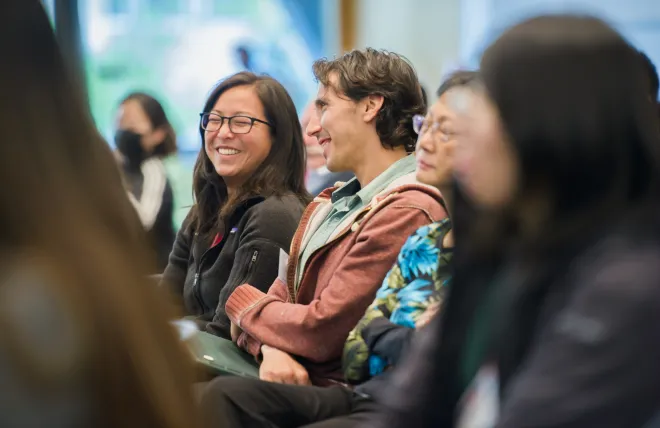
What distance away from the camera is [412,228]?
2.24 meters

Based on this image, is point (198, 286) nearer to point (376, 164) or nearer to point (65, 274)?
point (376, 164)

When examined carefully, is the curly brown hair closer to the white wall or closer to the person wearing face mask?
the person wearing face mask

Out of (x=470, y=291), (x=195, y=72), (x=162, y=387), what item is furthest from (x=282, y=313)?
(x=195, y=72)

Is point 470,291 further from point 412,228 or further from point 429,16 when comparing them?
point 429,16

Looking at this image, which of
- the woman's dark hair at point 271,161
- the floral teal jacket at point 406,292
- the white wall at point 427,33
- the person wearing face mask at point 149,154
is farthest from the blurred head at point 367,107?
the white wall at point 427,33

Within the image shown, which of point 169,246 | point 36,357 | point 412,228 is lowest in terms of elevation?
point 169,246

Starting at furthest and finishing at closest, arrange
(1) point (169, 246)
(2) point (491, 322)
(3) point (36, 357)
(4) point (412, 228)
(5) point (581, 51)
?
(1) point (169, 246)
(4) point (412, 228)
(2) point (491, 322)
(5) point (581, 51)
(3) point (36, 357)

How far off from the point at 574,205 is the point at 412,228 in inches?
37.0

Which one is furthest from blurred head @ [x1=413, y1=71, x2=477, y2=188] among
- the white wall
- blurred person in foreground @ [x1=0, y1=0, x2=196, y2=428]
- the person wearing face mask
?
Result: the white wall

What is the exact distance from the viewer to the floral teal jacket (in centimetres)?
200

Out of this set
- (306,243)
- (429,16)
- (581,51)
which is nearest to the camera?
(581,51)

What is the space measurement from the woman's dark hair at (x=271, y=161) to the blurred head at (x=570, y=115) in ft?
5.45

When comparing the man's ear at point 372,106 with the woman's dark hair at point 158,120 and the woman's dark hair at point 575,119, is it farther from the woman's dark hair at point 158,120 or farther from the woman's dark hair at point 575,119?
the woman's dark hair at point 158,120

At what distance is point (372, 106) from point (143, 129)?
95.8 inches
